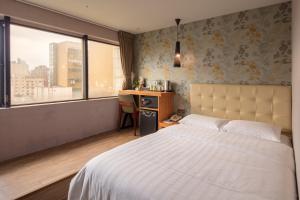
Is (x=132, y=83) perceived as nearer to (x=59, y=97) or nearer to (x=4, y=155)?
(x=59, y=97)

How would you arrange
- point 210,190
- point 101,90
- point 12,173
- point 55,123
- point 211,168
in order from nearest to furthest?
point 210,190 < point 211,168 < point 12,173 < point 55,123 < point 101,90

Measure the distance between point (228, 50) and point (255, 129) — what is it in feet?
4.68

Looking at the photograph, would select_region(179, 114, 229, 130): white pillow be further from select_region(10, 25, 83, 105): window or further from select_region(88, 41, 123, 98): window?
select_region(10, 25, 83, 105): window

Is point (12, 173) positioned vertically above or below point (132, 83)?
below

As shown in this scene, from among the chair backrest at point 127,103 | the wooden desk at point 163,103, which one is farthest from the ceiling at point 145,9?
the chair backrest at point 127,103

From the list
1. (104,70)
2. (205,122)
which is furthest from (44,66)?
(205,122)

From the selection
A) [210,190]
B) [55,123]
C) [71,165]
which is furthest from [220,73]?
[55,123]

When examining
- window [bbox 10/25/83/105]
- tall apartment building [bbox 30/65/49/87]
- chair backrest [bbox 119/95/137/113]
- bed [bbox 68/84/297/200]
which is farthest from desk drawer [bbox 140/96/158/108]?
tall apartment building [bbox 30/65/49/87]

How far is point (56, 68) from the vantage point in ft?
11.0

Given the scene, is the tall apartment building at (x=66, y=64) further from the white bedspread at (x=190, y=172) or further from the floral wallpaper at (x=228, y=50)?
the white bedspread at (x=190, y=172)

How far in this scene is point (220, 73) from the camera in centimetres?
325

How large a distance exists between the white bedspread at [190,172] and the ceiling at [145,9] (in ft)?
6.41

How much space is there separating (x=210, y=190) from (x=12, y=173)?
7.81ft

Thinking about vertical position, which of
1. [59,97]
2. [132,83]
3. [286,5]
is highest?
[286,5]
